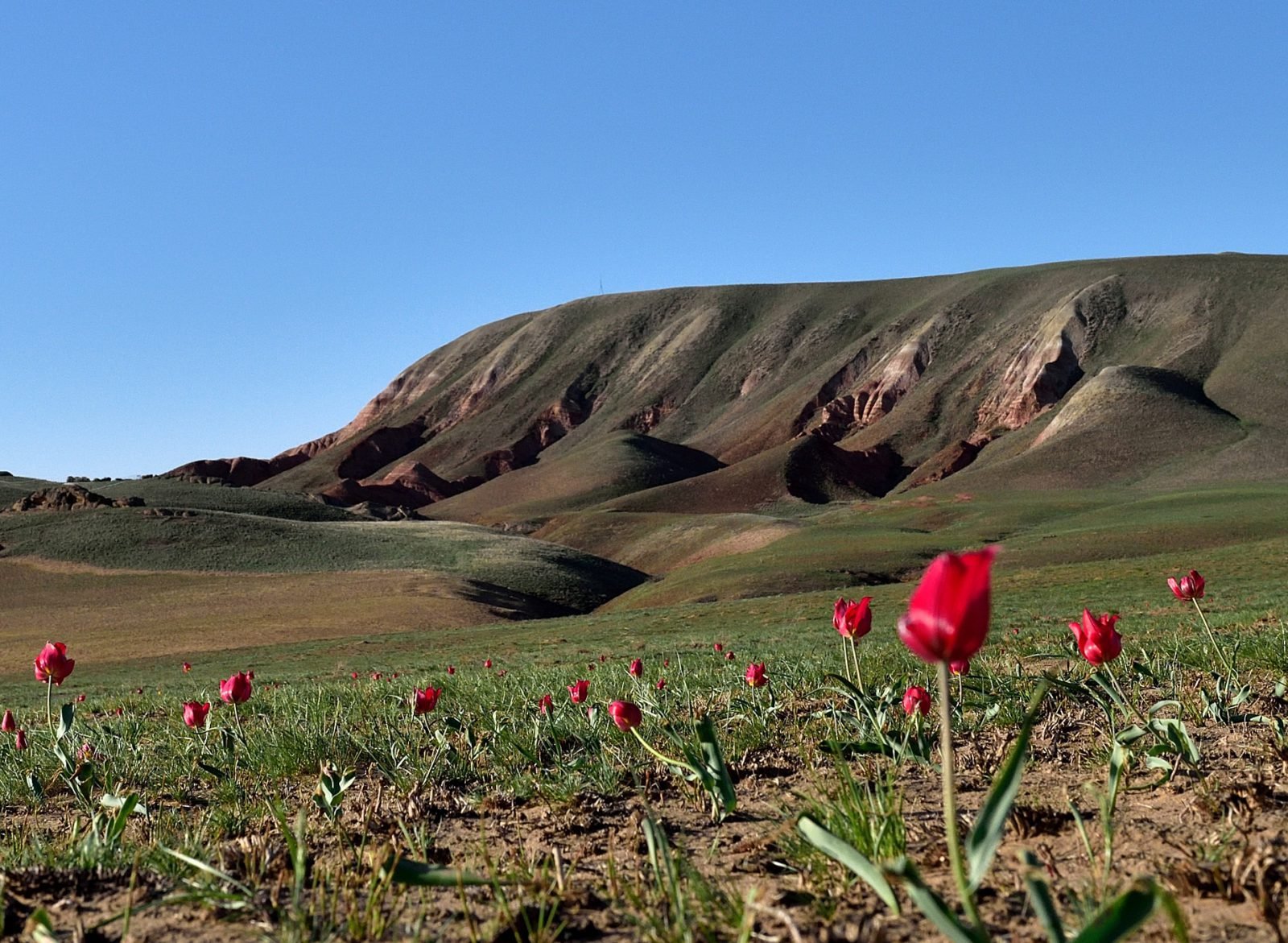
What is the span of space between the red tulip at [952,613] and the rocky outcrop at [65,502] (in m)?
90.2

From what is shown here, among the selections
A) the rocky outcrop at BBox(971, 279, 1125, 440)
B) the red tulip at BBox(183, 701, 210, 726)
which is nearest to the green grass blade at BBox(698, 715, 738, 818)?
the red tulip at BBox(183, 701, 210, 726)

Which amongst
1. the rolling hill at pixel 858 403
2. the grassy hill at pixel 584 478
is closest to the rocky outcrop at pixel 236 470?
the rolling hill at pixel 858 403

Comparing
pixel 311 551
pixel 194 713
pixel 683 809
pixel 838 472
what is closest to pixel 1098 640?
pixel 683 809

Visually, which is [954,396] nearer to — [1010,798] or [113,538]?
[113,538]

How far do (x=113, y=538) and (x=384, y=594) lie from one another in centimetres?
2950

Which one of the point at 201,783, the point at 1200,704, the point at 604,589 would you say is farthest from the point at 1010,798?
the point at 604,589

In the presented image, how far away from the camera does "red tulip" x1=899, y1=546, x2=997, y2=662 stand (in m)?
1.70

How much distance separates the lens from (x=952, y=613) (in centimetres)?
171

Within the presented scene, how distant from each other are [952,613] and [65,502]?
94.1 metres

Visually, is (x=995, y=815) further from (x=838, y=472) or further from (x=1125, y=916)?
(x=838, y=472)

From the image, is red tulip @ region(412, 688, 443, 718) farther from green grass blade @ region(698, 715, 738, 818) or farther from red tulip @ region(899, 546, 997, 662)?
red tulip @ region(899, 546, 997, 662)

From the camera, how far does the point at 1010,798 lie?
71.6 inches

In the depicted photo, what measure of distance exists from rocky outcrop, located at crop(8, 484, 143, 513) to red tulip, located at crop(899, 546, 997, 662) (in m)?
90.2

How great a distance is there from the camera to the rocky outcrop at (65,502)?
268 feet
